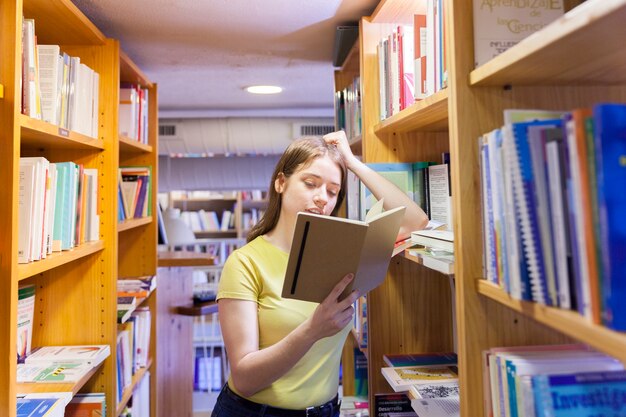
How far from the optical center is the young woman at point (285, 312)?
1.19 meters

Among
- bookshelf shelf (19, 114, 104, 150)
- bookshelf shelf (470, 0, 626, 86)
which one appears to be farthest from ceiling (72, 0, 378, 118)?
bookshelf shelf (470, 0, 626, 86)

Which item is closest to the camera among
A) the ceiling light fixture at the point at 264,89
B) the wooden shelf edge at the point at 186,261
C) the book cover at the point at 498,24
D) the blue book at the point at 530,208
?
the blue book at the point at 530,208

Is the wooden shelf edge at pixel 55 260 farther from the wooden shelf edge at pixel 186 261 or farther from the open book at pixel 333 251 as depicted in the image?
the wooden shelf edge at pixel 186 261

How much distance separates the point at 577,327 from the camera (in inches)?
23.5

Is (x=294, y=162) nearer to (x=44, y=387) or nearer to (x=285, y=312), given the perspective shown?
(x=285, y=312)

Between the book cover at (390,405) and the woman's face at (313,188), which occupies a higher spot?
the woman's face at (313,188)

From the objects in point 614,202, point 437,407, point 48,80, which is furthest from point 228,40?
point 614,202

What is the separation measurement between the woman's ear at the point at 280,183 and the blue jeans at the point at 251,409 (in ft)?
2.02

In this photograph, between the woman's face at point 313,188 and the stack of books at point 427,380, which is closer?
the stack of books at point 427,380

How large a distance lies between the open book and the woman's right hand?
14 millimetres

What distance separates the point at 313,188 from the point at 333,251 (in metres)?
0.39

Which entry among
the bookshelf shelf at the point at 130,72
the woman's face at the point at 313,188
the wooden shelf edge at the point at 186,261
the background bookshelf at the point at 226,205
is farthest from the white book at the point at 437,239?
the background bookshelf at the point at 226,205

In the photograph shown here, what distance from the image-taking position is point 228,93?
3.52 metres

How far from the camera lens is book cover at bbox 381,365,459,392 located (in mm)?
1438
